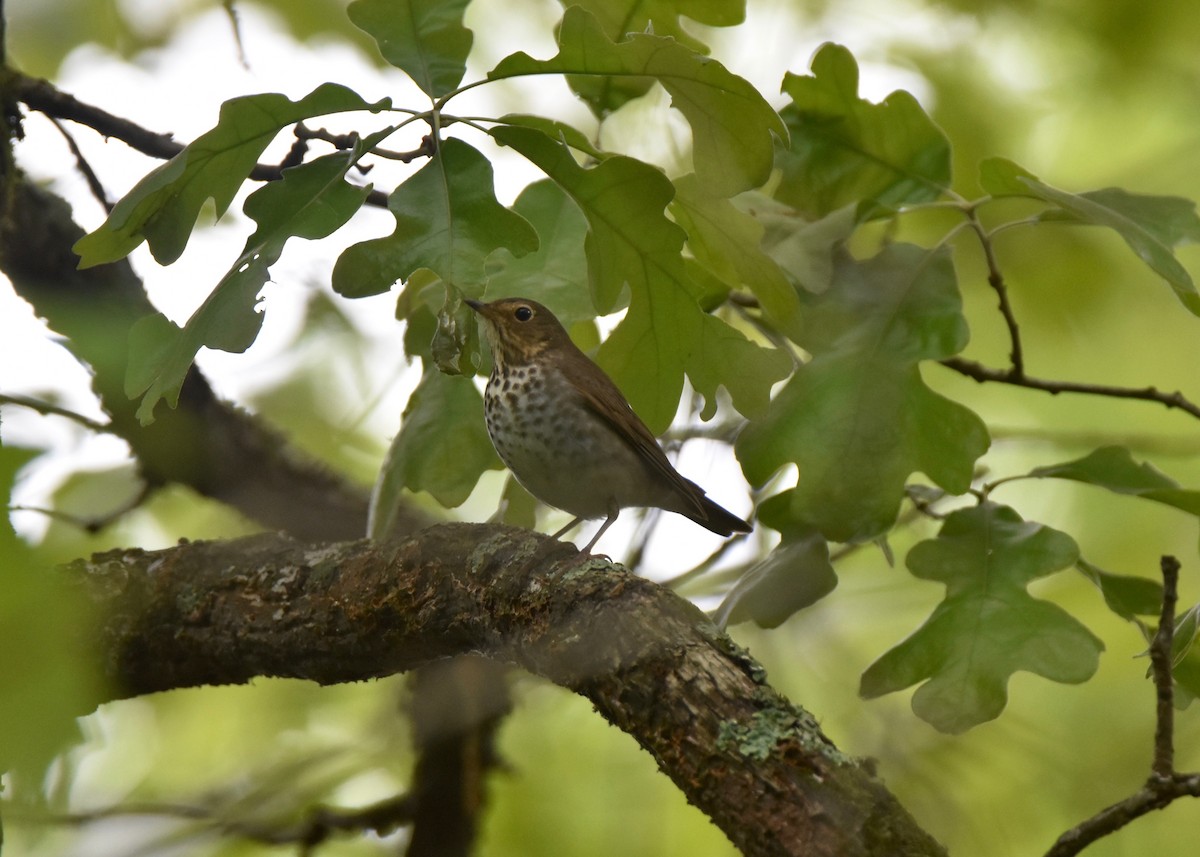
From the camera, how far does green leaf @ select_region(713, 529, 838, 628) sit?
2406 mm

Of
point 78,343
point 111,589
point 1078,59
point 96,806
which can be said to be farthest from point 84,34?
point 1078,59

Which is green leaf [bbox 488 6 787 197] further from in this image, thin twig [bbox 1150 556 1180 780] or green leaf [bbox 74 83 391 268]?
thin twig [bbox 1150 556 1180 780]

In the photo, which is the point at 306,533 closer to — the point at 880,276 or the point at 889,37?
the point at 880,276

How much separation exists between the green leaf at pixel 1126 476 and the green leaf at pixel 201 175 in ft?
5.92

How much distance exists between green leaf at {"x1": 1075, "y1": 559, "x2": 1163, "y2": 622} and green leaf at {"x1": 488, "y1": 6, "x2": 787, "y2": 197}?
1278 millimetres

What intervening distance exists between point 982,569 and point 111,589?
6.54ft

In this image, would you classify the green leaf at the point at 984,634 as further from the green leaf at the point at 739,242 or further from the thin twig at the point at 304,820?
the thin twig at the point at 304,820

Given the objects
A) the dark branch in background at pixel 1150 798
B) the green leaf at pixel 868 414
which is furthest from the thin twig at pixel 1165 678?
the green leaf at pixel 868 414

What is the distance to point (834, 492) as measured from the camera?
2.48 meters

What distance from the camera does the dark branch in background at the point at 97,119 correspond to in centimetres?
242

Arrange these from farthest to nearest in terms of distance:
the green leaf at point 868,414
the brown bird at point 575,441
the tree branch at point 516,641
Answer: the brown bird at point 575,441
the green leaf at point 868,414
the tree branch at point 516,641

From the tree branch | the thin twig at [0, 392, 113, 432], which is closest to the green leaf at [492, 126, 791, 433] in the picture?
the tree branch

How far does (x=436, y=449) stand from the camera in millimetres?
2656

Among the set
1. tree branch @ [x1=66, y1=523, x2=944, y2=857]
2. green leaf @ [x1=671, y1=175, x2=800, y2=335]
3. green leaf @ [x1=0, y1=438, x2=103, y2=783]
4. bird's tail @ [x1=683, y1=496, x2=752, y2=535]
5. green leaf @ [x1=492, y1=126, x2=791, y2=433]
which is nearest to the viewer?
green leaf @ [x1=0, y1=438, x2=103, y2=783]
